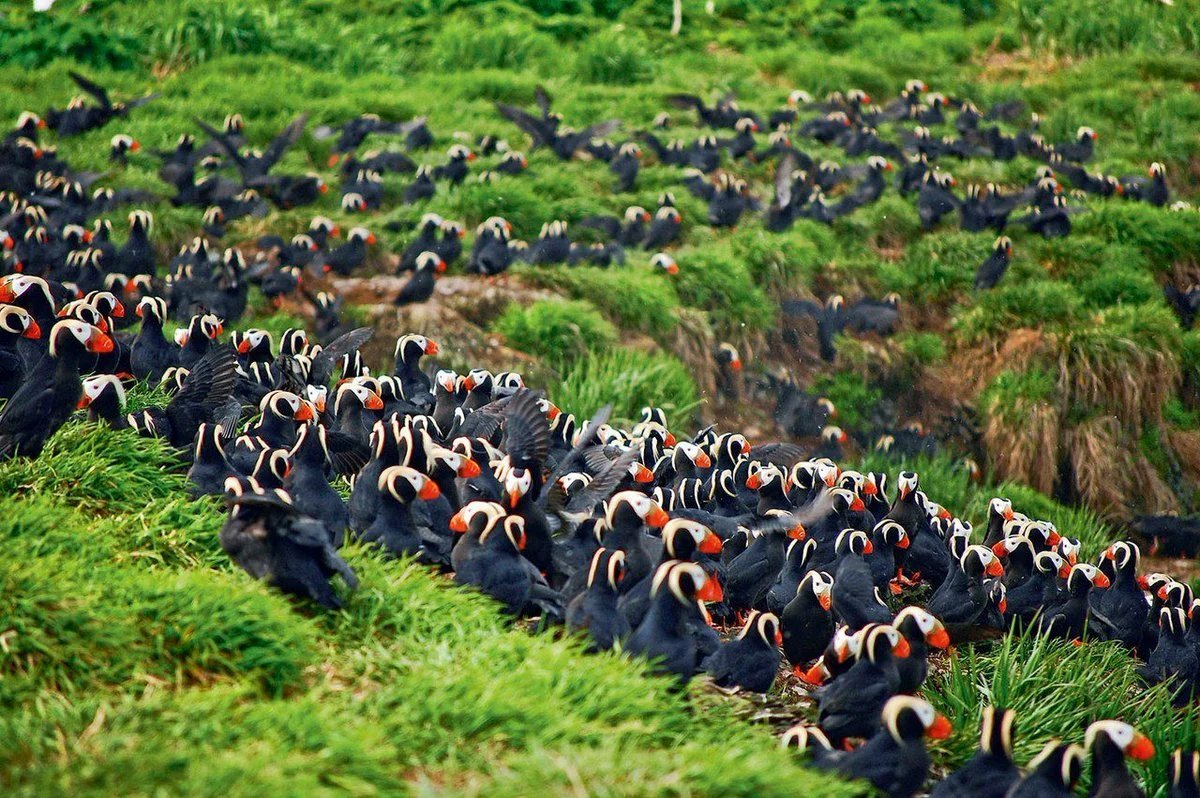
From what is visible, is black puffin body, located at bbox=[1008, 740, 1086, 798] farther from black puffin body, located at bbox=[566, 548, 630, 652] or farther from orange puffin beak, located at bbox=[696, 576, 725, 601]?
black puffin body, located at bbox=[566, 548, 630, 652]

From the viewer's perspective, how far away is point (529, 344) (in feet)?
29.0

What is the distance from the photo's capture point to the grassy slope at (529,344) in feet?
11.2

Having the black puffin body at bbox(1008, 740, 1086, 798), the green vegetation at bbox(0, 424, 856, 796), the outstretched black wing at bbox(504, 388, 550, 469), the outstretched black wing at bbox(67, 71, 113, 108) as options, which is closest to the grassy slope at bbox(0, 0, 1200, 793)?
the green vegetation at bbox(0, 424, 856, 796)

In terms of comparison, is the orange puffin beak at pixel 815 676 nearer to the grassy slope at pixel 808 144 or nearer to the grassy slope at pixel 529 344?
the grassy slope at pixel 529 344

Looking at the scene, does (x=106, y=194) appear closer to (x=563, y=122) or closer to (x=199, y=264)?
(x=199, y=264)

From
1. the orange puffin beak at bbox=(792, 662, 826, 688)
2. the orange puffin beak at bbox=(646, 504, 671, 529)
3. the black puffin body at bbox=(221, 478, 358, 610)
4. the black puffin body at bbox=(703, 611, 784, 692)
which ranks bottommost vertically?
the orange puffin beak at bbox=(792, 662, 826, 688)

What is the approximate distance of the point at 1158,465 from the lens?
9.62 meters

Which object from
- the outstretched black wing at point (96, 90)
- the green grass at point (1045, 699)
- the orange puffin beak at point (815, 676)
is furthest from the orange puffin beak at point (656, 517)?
the outstretched black wing at point (96, 90)

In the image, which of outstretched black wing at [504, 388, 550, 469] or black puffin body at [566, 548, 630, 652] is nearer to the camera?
black puffin body at [566, 548, 630, 652]

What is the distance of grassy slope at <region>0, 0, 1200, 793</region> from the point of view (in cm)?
340

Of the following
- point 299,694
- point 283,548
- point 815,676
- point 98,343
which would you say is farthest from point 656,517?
point 98,343

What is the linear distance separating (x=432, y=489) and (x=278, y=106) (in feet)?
29.6

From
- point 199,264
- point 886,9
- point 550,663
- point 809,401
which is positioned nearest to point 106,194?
point 199,264

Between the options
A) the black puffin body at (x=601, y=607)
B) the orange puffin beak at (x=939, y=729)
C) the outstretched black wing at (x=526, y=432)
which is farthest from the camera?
the outstretched black wing at (x=526, y=432)
